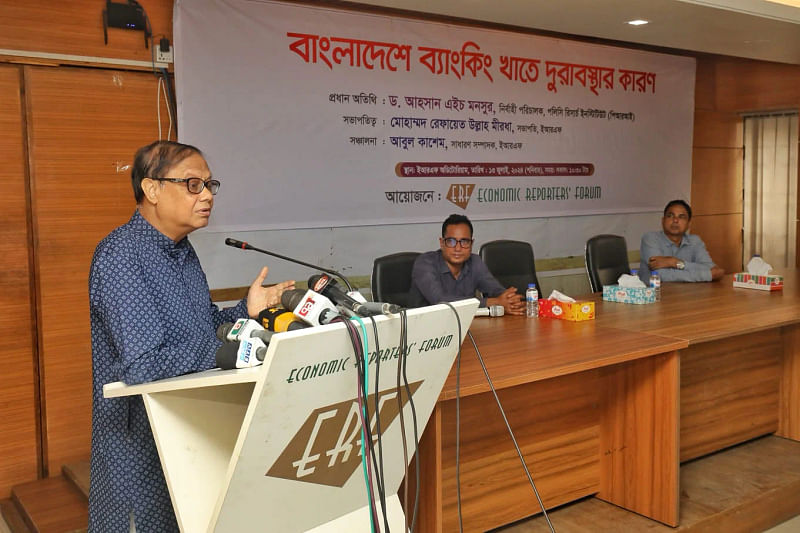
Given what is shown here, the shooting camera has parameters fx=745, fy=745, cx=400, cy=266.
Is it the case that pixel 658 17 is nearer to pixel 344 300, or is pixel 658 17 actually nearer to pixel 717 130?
pixel 717 130

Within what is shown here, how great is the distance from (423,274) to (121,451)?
2.21m

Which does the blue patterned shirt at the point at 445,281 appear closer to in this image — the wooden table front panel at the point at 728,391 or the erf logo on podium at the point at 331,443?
the wooden table front panel at the point at 728,391

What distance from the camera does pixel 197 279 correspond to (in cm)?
186

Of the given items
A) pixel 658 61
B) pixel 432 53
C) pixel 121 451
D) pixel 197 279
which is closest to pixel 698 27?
pixel 658 61

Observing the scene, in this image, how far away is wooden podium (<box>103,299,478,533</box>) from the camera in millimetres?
1312

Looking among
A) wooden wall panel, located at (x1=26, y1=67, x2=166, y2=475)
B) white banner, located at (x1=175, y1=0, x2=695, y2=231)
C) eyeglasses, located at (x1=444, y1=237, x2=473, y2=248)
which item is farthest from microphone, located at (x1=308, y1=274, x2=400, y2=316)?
white banner, located at (x1=175, y1=0, x2=695, y2=231)

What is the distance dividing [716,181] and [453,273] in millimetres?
4397

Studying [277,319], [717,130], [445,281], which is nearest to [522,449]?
[445,281]

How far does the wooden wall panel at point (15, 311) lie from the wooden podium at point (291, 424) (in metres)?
2.51

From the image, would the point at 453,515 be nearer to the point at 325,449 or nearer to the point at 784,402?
the point at 325,449

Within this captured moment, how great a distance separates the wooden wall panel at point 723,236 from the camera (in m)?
7.10

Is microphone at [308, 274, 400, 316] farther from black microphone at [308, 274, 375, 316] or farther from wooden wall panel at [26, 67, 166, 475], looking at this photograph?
wooden wall panel at [26, 67, 166, 475]

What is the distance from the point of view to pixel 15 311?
3.66 m

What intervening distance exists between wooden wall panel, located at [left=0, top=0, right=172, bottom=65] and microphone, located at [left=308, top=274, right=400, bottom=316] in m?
2.81
